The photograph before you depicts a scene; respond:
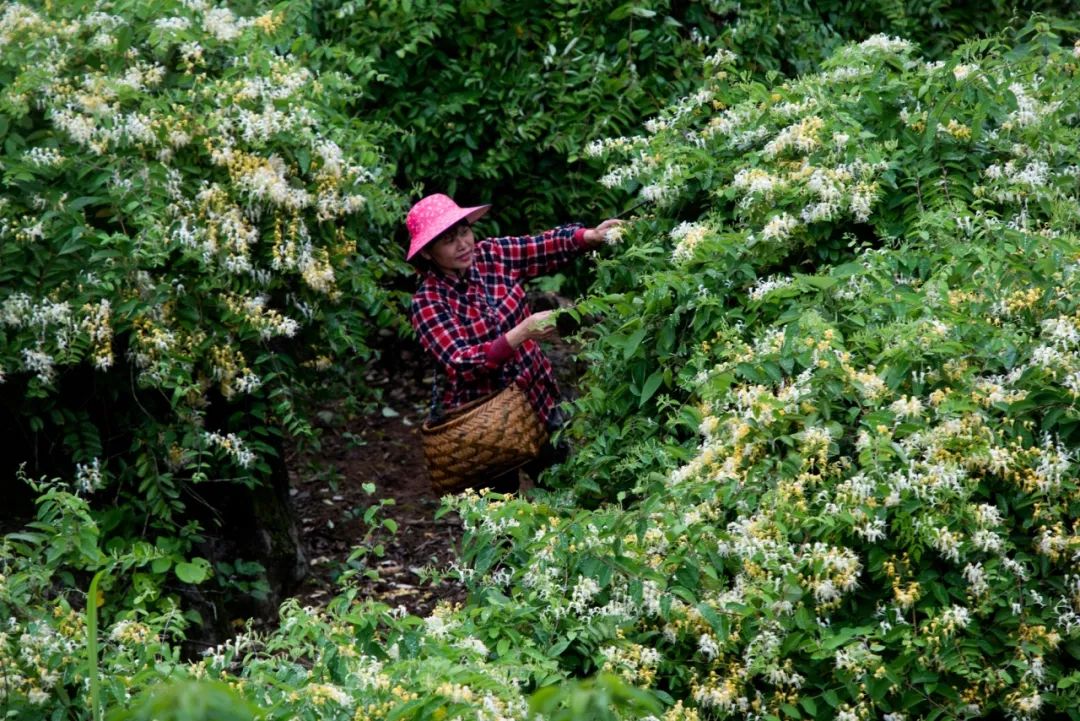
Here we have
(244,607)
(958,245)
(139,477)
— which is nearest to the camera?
(958,245)

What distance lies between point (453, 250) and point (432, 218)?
14 centimetres

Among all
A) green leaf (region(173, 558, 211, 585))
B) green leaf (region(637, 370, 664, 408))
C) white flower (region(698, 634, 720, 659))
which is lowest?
white flower (region(698, 634, 720, 659))

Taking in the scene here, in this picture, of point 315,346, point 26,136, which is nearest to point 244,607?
point 315,346

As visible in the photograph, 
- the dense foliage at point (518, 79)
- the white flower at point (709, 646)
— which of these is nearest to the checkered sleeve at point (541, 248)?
the dense foliage at point (518, 79)

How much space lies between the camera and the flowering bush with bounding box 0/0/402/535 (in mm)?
4570

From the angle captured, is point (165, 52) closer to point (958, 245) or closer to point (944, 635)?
point (958, 245)

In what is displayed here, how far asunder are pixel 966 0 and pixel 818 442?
14.7 ft

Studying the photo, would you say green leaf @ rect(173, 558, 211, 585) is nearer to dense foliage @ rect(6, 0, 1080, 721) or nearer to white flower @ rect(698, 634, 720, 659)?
dense foliage @ rect(6, 0, 1080, 721)

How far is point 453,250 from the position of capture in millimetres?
5035

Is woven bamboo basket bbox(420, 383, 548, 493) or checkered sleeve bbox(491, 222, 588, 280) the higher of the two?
checkered sleeve bbox(491, 222, 588, 280)

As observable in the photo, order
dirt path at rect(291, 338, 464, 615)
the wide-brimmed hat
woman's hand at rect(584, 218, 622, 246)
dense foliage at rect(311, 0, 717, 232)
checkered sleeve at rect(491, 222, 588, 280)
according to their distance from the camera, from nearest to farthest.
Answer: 1. the wide-brimmed hat
2. woman's hand at rect(584, 218, 622, 246)
3. checkered sleeve at rect(491, 222, 588, 280)
4. dirt path at rect(291, 338, 464, 615)
5. dense foliage at rect(311, 0, 717, 232)

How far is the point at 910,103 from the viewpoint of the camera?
15.1ft

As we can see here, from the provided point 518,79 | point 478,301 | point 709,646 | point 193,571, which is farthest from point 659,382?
point 518,79

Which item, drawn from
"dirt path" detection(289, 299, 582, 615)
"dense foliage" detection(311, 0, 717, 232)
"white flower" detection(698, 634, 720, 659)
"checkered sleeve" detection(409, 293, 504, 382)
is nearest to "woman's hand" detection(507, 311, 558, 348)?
"checkered sleeve" detection(409, 293, 504, 382)
